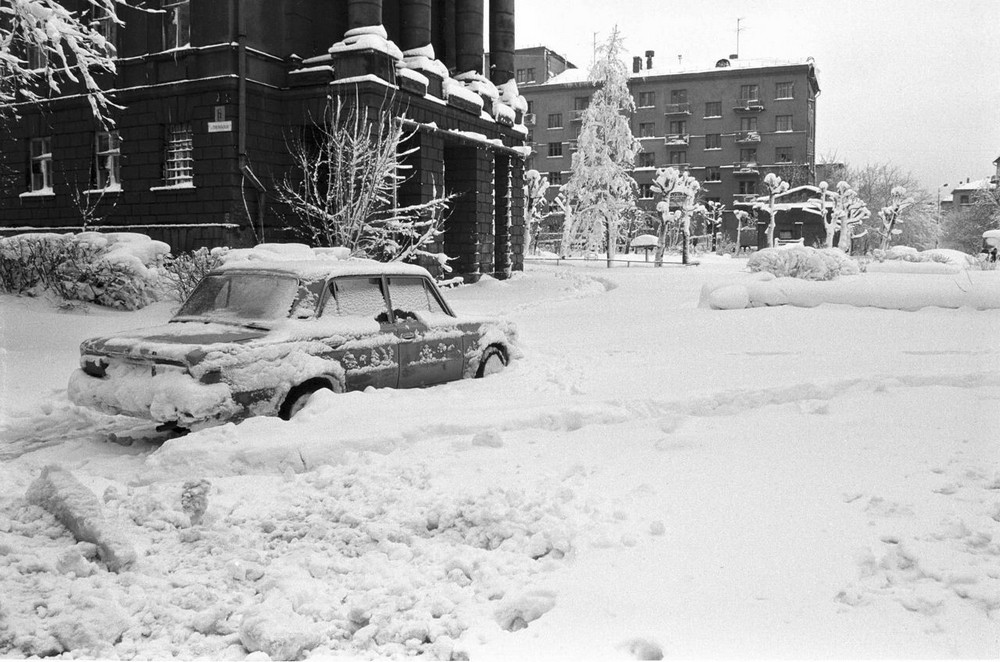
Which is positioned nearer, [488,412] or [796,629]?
[796,629]

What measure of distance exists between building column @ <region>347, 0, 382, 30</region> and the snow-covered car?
1621 cm

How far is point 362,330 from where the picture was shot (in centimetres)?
758

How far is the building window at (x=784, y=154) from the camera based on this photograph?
71.9 meters

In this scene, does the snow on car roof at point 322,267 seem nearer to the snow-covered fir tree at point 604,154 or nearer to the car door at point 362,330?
the car door at point 362,330

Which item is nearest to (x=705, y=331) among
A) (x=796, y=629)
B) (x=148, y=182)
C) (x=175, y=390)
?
(x=175, y=390)

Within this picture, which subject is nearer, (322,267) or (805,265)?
(322,267)

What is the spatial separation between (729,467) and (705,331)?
8727mm

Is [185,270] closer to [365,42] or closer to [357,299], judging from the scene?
[365,42]

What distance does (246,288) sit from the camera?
7.50 metres

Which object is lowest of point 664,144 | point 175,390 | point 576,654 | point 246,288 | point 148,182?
point 576,654

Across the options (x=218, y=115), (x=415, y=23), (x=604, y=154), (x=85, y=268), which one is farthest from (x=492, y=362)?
(x=604, y=154)

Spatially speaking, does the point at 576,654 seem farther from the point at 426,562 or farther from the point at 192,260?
the point at 192,260

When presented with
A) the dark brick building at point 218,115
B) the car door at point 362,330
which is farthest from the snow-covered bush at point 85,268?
the car door at point 362,330

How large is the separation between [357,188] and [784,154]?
60.1 m
